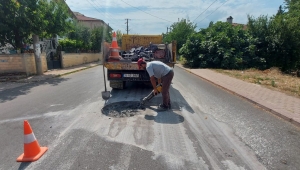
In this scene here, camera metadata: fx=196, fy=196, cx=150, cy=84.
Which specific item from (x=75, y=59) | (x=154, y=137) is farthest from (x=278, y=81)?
(x=75, y=59)

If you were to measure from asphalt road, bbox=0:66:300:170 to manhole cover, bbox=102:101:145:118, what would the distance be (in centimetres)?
19

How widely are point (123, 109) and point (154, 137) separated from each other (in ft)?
5.88

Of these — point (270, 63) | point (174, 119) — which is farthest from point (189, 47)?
point (174, 119)

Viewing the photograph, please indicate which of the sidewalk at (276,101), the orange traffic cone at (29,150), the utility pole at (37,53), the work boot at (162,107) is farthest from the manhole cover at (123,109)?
the utility pole at (37,53)

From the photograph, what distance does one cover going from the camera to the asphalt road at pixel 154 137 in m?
2.82

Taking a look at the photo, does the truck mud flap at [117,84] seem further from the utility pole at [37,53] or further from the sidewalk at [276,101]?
the utility pole at [37,53]

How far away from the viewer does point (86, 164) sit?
2.76 meters

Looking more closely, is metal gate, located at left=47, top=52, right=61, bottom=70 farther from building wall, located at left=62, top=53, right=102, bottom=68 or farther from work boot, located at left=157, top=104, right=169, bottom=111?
work boot, located at left=157, top=104, right=169, bottom=111

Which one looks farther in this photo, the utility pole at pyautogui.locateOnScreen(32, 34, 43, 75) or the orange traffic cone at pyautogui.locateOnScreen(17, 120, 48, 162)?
the utility pole at pyautogui.locateOnScreen(32, 34, 43, 75)

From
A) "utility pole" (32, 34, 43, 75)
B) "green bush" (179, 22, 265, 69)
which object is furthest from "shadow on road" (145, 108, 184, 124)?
"green bush" (179, 22, 265, 69)

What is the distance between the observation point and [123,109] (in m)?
5.17

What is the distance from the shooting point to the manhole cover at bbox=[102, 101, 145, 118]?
480 cm

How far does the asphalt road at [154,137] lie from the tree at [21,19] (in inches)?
273

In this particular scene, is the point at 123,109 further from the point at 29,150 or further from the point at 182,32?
the point at 182,32
